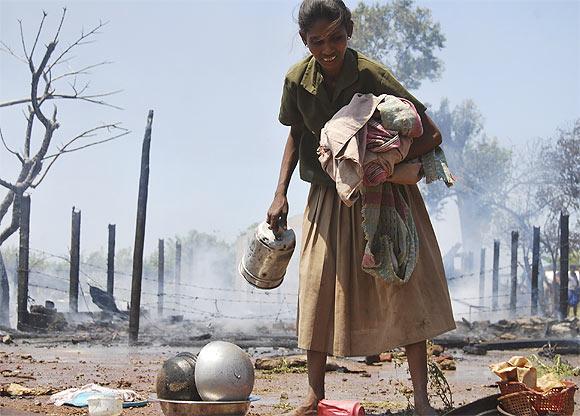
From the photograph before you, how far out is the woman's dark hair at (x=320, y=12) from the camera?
4.63 meters

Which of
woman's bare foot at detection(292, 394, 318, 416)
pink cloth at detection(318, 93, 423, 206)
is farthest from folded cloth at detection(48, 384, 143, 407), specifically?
pink cloth at detection(318, 93, 423, 206)

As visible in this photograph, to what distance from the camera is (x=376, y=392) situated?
7141mm

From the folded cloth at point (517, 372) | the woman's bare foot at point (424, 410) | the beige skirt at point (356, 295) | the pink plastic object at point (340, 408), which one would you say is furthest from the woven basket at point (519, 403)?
A: the pink plastic object at point (340, 408)

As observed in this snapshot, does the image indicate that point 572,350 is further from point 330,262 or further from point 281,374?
point 330,262

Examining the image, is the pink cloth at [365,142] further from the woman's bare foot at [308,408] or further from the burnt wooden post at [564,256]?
the burnt wooden post at [564,256]

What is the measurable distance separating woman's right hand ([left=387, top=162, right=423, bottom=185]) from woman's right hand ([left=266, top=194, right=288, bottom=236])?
0.66m

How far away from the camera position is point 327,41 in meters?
4.67

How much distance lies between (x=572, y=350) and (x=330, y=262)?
9286mm

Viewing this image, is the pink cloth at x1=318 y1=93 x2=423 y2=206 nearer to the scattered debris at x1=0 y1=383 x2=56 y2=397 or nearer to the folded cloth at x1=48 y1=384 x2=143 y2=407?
the folded cloth at x1=48 y1=384 x2=143 y2=407

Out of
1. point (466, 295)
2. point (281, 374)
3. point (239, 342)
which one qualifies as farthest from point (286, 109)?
point (466, 295)

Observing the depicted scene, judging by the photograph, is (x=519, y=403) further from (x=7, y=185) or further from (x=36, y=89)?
(x=36, y=89)

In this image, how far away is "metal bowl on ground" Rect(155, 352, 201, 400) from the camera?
4910 millimetres

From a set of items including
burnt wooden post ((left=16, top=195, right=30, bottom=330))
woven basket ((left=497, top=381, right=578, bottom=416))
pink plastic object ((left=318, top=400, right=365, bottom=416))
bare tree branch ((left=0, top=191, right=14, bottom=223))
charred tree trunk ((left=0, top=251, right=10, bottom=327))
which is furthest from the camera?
bare tree branch ((left=0, top=191, right=14, bottom=223))

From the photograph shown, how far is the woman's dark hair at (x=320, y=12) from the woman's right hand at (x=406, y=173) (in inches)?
31.4
